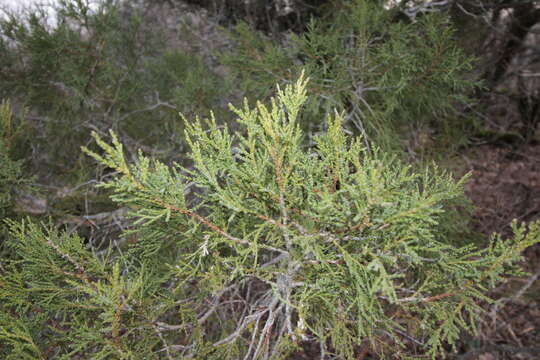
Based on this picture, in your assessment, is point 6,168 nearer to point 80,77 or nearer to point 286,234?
point 80,77

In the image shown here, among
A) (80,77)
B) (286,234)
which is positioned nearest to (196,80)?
(80,77)

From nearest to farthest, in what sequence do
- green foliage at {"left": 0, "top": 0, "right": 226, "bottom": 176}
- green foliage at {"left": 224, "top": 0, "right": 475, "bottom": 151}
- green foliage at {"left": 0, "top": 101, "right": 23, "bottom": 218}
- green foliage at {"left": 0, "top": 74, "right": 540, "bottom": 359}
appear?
green foliage at {"left": 0, "top": 74, "right": 540, "bottom": 359}
green foliage at {"left": 0, "top": 101, "right": 23, "bottom": 218}
green foliage at {"left": 224, "top": 0, "right": 475, "bottom": 151}
green foliage at {"left": 0, "top": 0, "right": 226, "bottom": 176}

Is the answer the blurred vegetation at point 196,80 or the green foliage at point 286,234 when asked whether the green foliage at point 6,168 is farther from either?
the green foliage at point 286,234

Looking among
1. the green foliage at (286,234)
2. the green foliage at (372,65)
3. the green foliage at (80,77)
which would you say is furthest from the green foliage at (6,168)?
the green foliage at (372,65)

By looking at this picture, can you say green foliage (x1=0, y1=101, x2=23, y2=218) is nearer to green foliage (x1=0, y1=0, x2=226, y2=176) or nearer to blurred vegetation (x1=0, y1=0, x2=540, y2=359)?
blurred vegetation (x1=0, y1=0, x2=540, y2=359)

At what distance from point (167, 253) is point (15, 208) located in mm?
1247

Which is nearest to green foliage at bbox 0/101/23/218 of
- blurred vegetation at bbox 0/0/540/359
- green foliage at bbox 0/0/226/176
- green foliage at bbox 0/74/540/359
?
blurred vegetation at bbox 0/0/540/359

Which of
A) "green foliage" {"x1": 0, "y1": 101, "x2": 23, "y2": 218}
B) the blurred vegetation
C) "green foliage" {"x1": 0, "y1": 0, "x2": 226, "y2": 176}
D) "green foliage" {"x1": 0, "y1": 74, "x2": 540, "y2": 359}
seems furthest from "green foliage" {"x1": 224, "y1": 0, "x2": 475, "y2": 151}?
"green foliage" {"x1": 0, "y1": 101, "x2": 23, "y2": 218}

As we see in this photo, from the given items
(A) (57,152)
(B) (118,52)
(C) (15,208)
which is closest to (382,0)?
(B) (118,52)

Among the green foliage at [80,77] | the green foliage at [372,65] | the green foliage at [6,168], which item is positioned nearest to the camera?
the green foliage at [6,168]

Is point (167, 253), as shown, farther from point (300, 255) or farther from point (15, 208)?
point (300, 255)

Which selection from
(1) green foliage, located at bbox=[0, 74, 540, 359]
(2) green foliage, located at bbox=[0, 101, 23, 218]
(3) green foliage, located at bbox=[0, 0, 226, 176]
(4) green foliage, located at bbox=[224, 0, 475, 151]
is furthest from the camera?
(3) green foliage, located at bbox=[0, 0, 226, 176]

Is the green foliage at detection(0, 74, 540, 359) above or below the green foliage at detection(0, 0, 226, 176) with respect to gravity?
below

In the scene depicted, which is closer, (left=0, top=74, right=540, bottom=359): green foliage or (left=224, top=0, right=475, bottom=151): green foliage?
(left=0, top=74, right=540, bottom=359): green foliage
